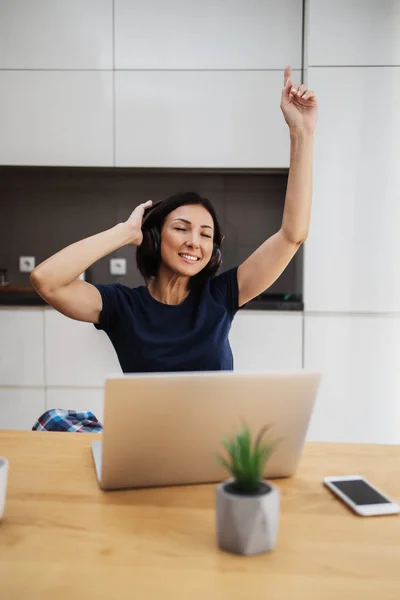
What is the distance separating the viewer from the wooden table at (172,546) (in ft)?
1.91

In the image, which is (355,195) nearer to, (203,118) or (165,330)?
(203,118)

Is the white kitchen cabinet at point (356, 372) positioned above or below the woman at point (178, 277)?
below

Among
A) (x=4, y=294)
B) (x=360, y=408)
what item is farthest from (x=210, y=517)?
(x=4, y=294)

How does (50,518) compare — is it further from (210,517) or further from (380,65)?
(380,65)

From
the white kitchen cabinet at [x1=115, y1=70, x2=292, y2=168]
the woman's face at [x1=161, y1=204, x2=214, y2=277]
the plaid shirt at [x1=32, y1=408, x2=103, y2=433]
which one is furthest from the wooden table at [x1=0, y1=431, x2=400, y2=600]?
the white kitchen cabinet at [x1=115, y1=70, x2=292, y2=168]

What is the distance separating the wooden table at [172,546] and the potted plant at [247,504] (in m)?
0.02

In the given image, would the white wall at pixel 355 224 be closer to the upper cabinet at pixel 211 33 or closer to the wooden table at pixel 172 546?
the upper cabinet at pixel 211 33

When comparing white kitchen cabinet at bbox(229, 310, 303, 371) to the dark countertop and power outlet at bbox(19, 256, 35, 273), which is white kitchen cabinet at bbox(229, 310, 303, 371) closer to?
the dark countertop

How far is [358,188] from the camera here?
2545 mm

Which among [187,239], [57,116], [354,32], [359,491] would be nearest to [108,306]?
[187,239]

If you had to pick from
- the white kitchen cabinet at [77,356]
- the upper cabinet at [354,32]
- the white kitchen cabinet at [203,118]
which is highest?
the upper cabinet at [354,32]

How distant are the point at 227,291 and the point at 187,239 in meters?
0.21

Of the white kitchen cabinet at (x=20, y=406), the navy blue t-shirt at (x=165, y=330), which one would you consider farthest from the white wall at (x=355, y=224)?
the white kitchen cabinet at (x=20, y=406)

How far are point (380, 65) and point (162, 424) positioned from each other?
2336 millimetres
